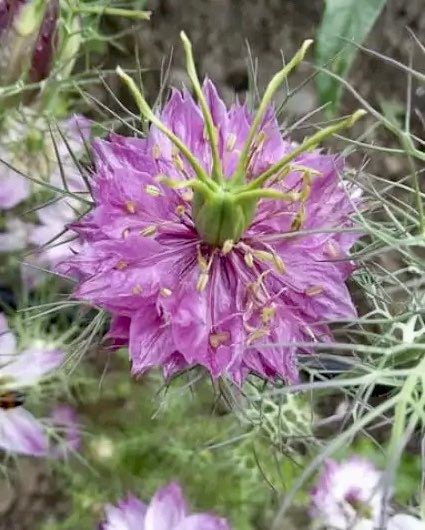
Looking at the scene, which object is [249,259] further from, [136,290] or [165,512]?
[165,512]

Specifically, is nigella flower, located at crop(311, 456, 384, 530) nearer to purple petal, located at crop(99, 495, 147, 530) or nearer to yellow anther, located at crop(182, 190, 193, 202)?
purple petal, located at crop(99, 495, 147, 530)

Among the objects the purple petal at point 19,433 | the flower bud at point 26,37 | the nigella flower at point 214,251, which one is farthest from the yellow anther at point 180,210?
the purple petal at point 19,433

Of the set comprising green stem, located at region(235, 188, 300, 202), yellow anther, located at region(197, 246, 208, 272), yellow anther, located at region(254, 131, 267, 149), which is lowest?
yellow anther, located at region(197, 246, 208, 272)

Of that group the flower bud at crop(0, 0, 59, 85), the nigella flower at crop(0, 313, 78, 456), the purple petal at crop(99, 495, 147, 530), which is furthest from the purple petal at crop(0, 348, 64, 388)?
the flower bud at crop(0, 0, 59, 85)

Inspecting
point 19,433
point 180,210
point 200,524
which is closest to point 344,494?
point 200,524

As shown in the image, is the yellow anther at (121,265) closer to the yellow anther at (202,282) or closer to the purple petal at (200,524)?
the yellow anther at (202,282)

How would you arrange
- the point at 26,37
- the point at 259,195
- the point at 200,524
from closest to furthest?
the point at 259,195 < the point at 26,37 < the point at 200,524
